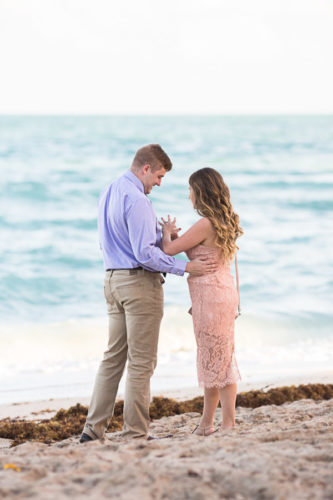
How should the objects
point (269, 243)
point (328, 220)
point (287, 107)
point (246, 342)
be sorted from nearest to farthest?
point (246, 342) < point (269, 243) < point (328, 220) < point (287, 107)

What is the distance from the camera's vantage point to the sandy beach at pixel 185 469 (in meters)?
2.45

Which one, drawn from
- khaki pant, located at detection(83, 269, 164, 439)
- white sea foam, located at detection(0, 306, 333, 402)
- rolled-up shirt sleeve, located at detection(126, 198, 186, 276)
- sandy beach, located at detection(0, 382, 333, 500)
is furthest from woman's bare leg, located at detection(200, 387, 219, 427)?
white sea foam, located at detection(0, 306, 333, 402)

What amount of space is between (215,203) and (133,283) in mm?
725

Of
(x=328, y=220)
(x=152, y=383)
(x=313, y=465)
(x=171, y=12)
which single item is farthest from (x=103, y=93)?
(x=313, y=465)

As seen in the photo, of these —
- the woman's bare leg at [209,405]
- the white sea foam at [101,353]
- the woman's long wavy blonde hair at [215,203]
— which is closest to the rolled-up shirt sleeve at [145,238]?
the woman's long wavy blonde hair at [215,203]

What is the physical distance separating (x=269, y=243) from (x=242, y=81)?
24.1m

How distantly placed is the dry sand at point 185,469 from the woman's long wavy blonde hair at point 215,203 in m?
1.19

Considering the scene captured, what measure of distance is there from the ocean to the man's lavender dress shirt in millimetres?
2800

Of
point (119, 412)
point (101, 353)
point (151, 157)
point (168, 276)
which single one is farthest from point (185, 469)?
point (168, 276)

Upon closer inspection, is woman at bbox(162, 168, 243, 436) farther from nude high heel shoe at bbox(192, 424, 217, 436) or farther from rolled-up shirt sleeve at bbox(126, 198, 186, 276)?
rolled-up shirt sleeve at bbox(126, 198, 186, 276)

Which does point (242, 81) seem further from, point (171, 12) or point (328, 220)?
point (328, 220)

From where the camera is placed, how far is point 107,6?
3328 centimetres

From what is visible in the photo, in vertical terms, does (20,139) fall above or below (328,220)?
above

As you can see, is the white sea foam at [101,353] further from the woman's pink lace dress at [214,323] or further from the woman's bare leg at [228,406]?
the woman's pink lace dress at [214,323]
